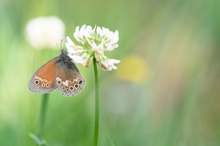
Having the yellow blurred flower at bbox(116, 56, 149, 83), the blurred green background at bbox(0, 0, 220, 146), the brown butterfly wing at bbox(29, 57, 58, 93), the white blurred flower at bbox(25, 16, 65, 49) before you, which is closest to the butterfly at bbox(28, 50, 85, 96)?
the brown butterfly wing at bbox(29, 57, 58, 93)

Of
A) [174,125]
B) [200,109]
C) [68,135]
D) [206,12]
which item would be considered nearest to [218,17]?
[206,12]

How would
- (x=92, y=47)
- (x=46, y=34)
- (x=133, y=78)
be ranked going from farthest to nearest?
(x=133, y=78), (x=46, y=34), (x=92, y=47)

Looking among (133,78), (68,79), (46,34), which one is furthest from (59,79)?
(133,78)

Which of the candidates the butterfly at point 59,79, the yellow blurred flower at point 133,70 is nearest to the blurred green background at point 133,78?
the yellow blurred flower at point 133,70

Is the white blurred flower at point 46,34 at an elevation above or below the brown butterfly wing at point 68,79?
above

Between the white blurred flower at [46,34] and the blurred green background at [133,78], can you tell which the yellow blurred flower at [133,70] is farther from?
the white blurred flower at [46,34]

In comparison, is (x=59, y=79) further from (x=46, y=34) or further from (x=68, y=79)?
(x=46, y=34)

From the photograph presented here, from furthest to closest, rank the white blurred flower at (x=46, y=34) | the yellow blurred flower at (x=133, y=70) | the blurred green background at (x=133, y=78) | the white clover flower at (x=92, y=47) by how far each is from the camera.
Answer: the yellow blurred flower at (x=133, y=70) < the white blurred flower at (x=46, y=34) < the blurred green background at (x=133, y=78) < the white clover flower at (x=92, y=47)
